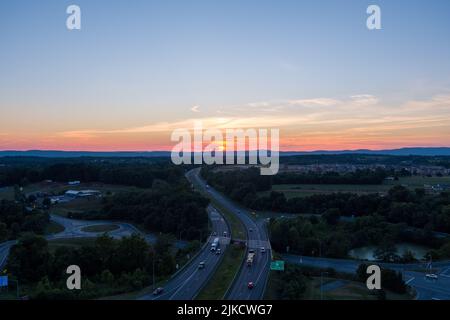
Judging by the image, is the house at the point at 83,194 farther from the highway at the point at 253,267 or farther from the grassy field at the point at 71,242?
the grassy field at the point at 71,242

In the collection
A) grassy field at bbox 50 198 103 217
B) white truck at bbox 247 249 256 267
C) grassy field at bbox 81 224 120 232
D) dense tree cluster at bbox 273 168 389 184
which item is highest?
dense tree cluster at bbox 273 168 389 184

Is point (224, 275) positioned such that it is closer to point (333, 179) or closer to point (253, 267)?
point (253, 267)

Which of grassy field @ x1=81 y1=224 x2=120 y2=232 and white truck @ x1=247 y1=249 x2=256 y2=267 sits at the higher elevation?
white truck @ x1=247 y1=249 x2=256 y2=267

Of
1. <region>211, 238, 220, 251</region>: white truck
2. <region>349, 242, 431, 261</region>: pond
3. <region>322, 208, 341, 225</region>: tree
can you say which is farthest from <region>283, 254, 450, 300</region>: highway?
<region>322, 208, 341, 225</region>: tree

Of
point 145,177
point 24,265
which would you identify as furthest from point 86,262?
point 145,177

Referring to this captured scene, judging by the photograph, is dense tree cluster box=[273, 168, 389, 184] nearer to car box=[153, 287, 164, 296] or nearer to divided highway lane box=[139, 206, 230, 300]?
divided highway lane box=[139, 206, 230, 300]

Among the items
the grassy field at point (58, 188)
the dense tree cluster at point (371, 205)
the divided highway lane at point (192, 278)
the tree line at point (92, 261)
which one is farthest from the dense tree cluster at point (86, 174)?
the tree line at point (92, 261)

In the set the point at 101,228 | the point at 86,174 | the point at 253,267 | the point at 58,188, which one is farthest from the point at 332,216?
the point at 86,174
